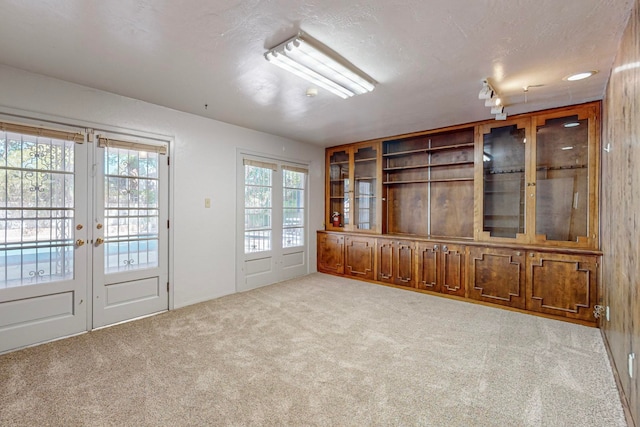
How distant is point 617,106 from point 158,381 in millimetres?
4073

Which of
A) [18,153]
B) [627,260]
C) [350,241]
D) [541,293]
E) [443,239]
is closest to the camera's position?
[627,260]

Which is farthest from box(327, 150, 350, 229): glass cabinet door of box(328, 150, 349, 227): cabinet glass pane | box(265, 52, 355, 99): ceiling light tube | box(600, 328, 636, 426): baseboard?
box(600, 328, 636, 426): baseboard

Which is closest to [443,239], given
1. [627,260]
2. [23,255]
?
[627,260]

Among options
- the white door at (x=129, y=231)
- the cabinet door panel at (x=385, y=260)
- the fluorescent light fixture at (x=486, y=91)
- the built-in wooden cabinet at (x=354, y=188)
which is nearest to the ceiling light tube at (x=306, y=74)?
the fluorescent light fixture at (x=486, y=91)

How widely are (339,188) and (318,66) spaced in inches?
143

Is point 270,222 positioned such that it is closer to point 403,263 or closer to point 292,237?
point 292,237

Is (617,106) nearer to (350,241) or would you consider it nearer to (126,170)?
(350,241)

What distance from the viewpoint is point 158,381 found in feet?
7.28

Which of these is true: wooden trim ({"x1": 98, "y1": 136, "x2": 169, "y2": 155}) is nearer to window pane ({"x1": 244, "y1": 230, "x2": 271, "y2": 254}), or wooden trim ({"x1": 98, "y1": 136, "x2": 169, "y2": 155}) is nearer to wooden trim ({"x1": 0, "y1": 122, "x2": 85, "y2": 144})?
wooden trim ({"x1": 0, "y1": 122, "x2": 85, "y2": 144})

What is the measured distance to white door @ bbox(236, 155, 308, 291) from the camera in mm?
4629

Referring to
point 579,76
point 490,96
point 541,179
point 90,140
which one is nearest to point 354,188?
point 541,179

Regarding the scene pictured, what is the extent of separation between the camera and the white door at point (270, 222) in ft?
15.2

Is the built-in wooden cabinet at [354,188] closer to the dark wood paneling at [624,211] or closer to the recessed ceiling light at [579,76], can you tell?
the recessed ceiling light at [579,76]

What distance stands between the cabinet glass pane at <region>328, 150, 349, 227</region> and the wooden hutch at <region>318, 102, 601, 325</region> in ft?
0.10
